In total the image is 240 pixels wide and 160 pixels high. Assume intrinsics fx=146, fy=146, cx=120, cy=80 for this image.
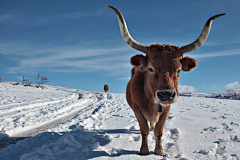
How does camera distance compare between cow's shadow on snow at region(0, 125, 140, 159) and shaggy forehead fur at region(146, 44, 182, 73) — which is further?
cow's shadow on snow at region(0, 125, 140, 159)

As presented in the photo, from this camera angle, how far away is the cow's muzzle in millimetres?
2240

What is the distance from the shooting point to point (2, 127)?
14.5 feet

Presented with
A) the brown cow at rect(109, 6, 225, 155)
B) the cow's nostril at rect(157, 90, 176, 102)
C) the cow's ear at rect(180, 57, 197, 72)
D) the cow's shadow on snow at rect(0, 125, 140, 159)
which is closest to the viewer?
the cow's nostril at rect(157, 90, 176, 102)

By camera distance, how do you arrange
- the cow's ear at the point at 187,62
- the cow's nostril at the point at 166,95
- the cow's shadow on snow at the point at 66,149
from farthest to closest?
the cow's ear at the point at 187,62 → the cow's shadow on snow at the point at 66,149 → the cow's nostril at the point at 166,95

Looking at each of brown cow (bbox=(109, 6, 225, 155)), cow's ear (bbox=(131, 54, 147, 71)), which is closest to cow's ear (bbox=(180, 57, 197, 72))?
Result: brown cow (bbox=(109, 6, 225, 155))

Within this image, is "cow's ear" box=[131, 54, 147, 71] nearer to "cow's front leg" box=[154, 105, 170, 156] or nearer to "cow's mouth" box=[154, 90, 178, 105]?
"cow's mouth" box=[154, 90, 178, 105]

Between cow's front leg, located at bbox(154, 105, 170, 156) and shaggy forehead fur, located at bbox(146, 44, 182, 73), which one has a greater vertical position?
shaggy forehead fur, located at bbox(146, 44, 182, 73)

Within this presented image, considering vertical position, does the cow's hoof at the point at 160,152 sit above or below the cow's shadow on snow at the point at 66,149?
above

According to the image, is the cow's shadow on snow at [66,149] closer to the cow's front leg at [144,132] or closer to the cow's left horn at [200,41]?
the cow's front leg at [144,132]

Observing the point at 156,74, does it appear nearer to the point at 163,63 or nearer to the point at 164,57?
the point at 163,63

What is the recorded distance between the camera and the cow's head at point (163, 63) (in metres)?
2.31

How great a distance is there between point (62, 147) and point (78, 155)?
1.57 feet

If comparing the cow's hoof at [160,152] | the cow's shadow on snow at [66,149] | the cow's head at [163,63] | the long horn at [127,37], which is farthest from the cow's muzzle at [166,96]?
the cow's shadow on snow at [66,149]

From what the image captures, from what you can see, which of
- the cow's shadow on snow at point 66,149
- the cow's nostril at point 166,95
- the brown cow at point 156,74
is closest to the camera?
the cow's nostril at point 166,95
